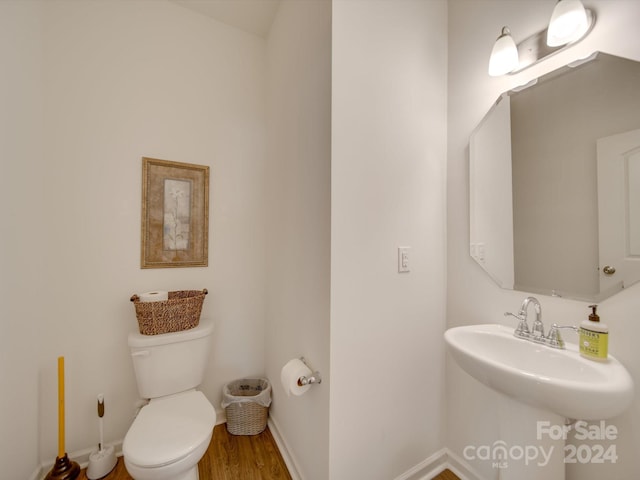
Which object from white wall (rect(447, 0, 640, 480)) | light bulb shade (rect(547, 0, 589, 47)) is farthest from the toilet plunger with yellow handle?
light bulb shade (rect(547, 0, 589, 47))

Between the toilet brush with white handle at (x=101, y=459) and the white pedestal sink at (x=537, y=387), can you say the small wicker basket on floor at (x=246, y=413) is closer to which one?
the toilet brush with white handle at (x=101, y=459)

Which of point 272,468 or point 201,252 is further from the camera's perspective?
point 201,252

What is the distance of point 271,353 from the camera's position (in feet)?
5.89

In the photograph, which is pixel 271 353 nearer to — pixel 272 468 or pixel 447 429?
pixel 272 468

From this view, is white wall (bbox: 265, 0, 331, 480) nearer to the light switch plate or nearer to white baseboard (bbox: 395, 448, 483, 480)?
the light switch plate

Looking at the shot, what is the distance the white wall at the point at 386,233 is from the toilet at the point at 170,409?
62cm

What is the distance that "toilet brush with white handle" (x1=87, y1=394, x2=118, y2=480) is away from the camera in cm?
134

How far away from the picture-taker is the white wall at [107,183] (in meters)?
1.27

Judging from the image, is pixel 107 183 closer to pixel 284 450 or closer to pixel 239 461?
pixel 239 461

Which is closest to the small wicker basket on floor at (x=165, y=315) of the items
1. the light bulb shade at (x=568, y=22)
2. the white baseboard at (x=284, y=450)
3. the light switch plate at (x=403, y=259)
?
the white baseboard at (x=284, y=450)

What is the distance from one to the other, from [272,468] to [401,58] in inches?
89.3

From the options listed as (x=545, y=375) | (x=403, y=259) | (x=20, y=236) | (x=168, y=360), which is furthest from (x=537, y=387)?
(x=20, y=236)

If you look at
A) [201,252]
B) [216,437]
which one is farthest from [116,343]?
[216,437]

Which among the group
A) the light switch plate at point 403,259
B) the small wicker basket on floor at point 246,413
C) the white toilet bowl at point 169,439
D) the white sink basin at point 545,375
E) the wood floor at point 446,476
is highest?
the light switch plate at point 403,259
